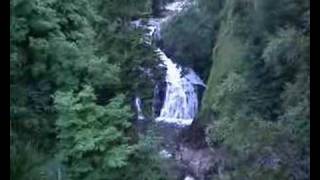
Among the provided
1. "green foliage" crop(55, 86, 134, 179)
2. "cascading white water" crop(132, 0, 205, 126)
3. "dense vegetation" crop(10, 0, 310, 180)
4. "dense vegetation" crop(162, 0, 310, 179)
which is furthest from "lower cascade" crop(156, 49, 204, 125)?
"green foliage" crop(55, 86, 134, 179)

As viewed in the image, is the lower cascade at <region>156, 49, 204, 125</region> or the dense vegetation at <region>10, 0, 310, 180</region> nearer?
the dense vegetation at <region>10, 0, 310, 180</region>

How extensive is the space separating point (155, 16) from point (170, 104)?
26.1ft

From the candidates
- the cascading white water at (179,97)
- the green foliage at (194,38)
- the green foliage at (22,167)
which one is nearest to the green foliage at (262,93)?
the green foliage at (194,38)

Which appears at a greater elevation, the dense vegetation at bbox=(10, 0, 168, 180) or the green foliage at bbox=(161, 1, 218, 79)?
the green foliage at bbox=(161, 1, 218, 79)

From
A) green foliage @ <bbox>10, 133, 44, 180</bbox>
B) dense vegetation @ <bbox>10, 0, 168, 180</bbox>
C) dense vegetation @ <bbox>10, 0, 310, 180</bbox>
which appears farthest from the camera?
dense vegetation @ <bbox>10, 0, 168, 180</bbox>

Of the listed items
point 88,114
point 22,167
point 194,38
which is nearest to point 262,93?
point 88,114

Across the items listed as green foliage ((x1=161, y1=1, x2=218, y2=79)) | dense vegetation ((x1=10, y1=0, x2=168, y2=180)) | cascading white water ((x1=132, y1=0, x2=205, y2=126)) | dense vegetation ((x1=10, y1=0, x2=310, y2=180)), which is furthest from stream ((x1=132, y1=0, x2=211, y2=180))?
dense vegetation ((x1=10, y1=0, x2=168, y2=180))

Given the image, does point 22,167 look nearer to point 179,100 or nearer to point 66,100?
point 66,100

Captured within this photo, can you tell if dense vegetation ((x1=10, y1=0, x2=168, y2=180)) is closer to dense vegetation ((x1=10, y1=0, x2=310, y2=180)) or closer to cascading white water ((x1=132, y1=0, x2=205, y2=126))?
dense vegetation ((x1=10, y1=0, x2=310, y2=180))

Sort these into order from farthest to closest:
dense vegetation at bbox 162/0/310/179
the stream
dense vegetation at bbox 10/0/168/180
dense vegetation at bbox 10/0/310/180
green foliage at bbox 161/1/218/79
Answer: green foliage at bbox 161/1/218/79, the stream, dense vegetation at bbox 10/0/168/180, dense vegetation at bbox 162/0/310/179, dense vegetation at bbox 10/0/310/180

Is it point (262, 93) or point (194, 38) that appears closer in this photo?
point (262, 93)

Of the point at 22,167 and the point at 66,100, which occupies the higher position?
the point at 66,100

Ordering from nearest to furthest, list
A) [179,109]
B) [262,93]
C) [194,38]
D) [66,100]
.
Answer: [66,100]
[262,93]
[179,109]
[194,38]

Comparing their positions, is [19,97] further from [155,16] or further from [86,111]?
[155,16]
